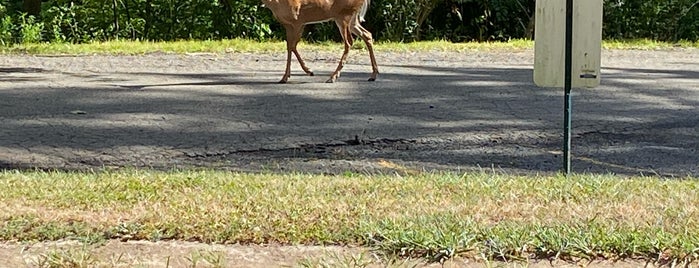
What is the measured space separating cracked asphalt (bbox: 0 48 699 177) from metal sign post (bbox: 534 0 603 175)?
1.39 meters

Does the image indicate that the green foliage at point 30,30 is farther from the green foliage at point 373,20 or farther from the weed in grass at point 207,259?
the weed in grass at point 207,259

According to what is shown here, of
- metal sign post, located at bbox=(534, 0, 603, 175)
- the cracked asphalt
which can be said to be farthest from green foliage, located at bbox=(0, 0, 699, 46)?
metal sign post, located at bbox=(534, 0, 603, 175)

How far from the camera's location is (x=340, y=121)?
34.8 ft

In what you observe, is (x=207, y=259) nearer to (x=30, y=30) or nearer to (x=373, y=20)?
(x=30, y=30)

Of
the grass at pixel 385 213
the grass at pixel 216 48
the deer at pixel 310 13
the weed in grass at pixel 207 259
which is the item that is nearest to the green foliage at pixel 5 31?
the grass at pixel 216 48

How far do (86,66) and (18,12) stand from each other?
13493 mm

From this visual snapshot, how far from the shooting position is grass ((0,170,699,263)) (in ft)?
16.1

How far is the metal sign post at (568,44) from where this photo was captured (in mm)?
6969

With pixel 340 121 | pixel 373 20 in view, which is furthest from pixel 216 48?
pixel 340 121

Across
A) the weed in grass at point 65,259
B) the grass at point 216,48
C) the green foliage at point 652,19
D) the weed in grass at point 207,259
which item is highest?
the weed in grass at point 65,259

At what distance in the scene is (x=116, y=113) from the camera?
35.4 feet

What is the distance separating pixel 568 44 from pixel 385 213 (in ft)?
6.88

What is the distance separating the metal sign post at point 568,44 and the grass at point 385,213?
66 centimetres

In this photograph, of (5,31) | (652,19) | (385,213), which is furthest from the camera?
(652,19)
